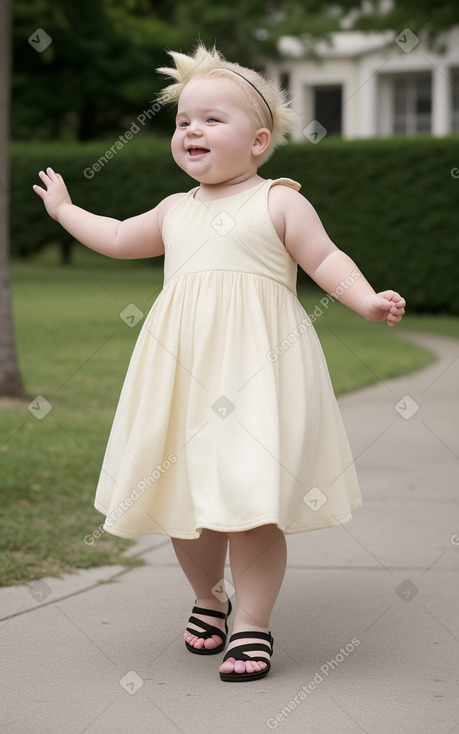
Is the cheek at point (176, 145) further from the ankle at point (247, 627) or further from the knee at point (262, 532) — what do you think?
the ankle at point (247, 627)

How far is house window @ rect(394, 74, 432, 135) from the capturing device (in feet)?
99.1

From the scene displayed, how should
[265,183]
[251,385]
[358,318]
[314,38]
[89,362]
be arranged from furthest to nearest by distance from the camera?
[314,38] → [358,318] → [89,362] → [265,183] → [251,385]

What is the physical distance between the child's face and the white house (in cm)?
2596

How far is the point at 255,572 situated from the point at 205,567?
0.27 m

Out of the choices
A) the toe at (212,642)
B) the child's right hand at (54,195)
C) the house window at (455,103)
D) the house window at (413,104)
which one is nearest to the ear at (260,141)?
the child's right hand at (54,195)

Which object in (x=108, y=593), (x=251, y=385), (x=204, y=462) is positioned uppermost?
(x=251, y=385)

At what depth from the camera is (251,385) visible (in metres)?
3.04

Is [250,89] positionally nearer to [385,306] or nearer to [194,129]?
[194,129]

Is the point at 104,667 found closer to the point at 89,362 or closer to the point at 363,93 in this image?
the point at 89,362

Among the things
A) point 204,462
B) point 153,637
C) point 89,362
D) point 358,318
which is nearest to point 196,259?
point 204,462

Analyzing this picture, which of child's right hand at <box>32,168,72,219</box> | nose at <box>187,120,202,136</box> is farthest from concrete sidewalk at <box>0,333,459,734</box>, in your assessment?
nose at <box>187,120,202,136</box>

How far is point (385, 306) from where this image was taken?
9.90 feet

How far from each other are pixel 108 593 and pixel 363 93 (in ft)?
90.6

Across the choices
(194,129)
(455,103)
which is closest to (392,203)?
(194,129)
